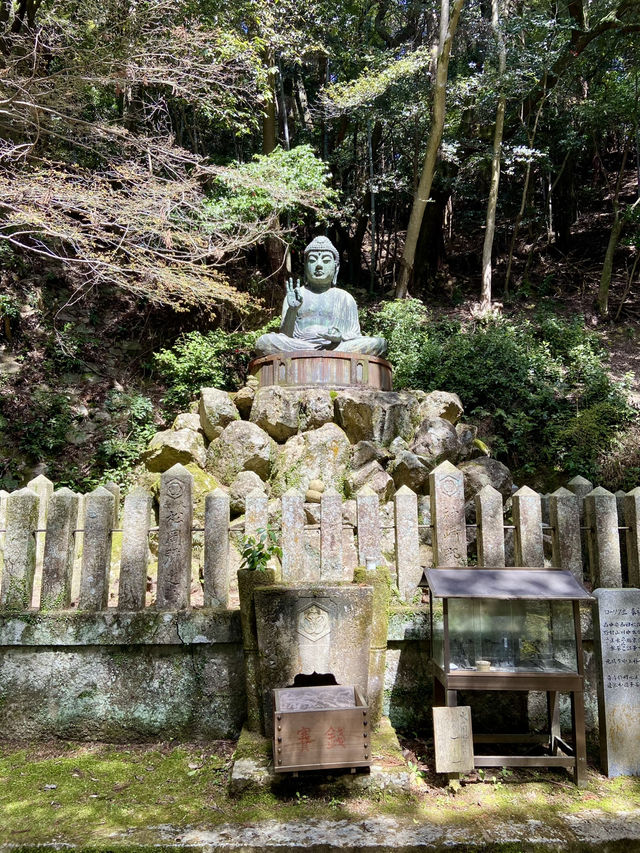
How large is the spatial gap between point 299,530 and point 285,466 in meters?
Result: 2.77

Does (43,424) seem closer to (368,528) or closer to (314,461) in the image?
(314,461)

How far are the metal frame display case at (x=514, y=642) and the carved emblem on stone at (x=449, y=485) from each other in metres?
0.69

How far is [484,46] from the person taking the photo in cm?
1566

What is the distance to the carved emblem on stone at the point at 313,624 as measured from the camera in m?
3.18

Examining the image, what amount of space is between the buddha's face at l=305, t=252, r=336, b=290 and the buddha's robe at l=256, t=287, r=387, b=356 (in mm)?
133

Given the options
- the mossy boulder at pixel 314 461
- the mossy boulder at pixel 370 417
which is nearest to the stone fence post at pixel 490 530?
the mossy boulder at pixel 314 461

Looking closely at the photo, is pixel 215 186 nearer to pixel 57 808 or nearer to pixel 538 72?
pixel 538 72

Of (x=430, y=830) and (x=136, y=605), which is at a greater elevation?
(x=136, y=605)

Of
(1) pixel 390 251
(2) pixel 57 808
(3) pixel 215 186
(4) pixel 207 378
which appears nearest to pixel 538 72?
(1) pixel 390 251

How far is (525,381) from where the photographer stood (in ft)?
32.1

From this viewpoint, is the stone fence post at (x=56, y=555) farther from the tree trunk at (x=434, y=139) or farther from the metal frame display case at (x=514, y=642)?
the tree trunk at (x=434, y=139)

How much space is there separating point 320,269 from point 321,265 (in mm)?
65

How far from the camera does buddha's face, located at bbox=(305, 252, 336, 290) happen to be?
860 centimetres

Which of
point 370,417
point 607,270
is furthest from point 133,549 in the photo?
point 607,270
